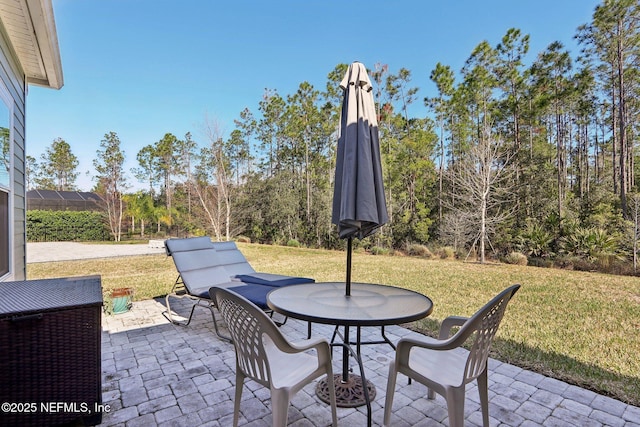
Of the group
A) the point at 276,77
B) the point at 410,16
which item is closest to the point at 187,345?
the point at 410,16

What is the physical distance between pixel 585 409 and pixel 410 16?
11.5 metres

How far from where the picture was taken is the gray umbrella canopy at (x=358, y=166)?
2.02m

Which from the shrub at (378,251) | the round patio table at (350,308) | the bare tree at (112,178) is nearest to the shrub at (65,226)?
the bare tree at (112,178)

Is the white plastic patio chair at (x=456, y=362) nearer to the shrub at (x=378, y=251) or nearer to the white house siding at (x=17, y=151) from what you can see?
the white house siding at (x=17, y=151)

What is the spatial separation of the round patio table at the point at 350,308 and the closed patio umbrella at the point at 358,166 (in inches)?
7.9

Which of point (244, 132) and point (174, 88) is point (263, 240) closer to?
point (244, 132)

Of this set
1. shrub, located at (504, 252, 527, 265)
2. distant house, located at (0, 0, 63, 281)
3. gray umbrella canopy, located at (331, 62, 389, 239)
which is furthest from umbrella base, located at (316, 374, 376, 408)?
shrub, located at (504, 252, 527, 265)

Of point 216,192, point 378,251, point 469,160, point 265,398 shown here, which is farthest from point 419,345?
point 216,192

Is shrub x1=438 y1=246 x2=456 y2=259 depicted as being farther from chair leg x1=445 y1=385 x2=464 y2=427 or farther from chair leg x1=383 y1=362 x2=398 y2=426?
chair leg x1=445 y1=385 x2=464 y2=427

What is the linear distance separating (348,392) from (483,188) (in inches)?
384

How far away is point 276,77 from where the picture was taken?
1744 centimetres

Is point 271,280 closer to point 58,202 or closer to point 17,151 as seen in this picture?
point 17,151

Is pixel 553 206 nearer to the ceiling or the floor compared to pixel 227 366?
nearer to the ceiling

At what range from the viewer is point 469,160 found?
11.2 meters
